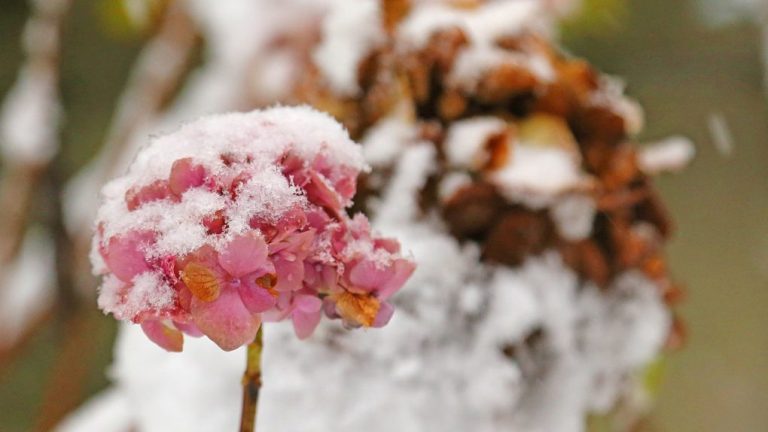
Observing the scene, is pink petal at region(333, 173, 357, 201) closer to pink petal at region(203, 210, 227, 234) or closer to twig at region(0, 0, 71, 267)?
pink petal at region(203, 210, 227, 234)

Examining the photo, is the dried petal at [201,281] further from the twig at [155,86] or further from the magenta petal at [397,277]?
the twig at [155,86]

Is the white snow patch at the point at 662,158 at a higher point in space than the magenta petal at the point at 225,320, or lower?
higher

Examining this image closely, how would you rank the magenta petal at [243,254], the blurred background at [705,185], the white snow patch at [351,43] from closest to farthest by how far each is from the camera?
the magenta petal at [243,254], the white snow patch at [351,43], the blurred background at [705,185]

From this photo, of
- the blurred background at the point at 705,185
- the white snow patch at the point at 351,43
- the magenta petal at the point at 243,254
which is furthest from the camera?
the blurred background at the point at 705,185

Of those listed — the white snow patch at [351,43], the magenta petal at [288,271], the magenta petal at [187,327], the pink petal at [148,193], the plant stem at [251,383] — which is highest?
the white snow patch at [351,43]

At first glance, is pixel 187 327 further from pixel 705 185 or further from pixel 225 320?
pixel 705 185

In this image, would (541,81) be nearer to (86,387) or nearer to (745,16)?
(745,16)

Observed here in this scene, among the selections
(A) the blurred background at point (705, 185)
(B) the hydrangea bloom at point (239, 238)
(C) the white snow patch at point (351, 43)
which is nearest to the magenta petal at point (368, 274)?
(B) the hydrangea bloom at point (239, 238)

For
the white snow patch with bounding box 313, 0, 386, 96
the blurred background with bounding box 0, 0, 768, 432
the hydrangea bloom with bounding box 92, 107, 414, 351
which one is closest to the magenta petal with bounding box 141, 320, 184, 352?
the hydrangea bloom with bounding box 92, 107, 414, 351
